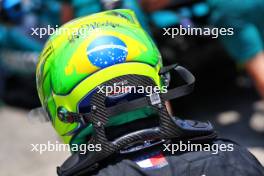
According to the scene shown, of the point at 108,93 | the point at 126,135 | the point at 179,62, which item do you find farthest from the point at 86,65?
the point at 179,62

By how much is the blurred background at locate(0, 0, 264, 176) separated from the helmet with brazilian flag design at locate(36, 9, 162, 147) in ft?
3.41

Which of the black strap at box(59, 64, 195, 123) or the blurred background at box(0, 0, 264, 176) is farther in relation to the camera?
the blurred background at box(0, 0, 264, 176)

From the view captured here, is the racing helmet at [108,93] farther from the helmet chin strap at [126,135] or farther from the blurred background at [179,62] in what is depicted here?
the blurred background at [179,62]

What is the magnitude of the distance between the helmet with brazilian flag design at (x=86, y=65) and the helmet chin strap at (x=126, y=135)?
0.11 ft

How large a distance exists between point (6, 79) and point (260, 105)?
2.31m

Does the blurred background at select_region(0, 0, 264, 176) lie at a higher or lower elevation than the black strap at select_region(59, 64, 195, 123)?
lower

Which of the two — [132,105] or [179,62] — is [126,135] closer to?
[132,105]

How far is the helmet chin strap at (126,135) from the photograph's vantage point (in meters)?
1.64

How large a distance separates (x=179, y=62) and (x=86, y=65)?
268 cm

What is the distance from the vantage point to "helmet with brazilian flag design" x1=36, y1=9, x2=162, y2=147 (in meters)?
1.70

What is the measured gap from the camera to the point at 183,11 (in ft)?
13.1

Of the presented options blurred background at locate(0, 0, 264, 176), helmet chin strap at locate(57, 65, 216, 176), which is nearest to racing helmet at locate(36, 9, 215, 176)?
helmet chin strap at locate(57, 65, 216, 176)

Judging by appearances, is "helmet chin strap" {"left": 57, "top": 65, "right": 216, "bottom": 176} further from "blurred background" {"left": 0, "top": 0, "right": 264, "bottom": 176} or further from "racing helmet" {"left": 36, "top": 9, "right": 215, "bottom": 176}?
"blurred background" {"left": 0, "top": 0, "right": 264, "bottom": 176}

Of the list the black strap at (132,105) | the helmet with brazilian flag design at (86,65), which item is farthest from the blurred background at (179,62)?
the black strap at (132,105)
